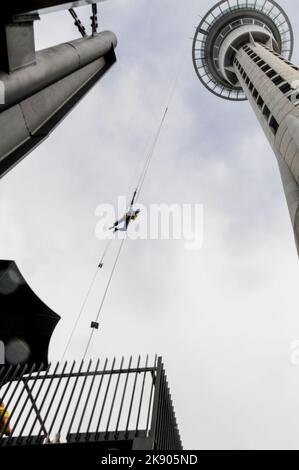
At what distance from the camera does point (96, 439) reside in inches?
259

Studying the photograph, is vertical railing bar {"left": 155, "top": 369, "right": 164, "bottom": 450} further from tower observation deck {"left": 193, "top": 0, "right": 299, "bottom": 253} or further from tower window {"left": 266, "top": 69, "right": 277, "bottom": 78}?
tower window {"left": 266, "top": 69, "right": 277, "bottom": 78}

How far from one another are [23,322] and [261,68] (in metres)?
33.4

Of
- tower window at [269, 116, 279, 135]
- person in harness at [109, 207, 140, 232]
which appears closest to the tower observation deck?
tower window at [269, 116, 279, 135]

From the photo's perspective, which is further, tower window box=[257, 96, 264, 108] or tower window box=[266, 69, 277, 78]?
tower window box=[257, 96, 264, 108]

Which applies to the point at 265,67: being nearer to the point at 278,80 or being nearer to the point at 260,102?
the point at 260,102

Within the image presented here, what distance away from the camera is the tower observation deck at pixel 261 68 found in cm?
2230

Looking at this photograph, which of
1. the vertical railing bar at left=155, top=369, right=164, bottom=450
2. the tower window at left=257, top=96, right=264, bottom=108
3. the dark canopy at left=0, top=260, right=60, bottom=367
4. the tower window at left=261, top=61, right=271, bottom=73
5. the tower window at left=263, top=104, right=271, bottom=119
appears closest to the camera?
the vertical railing bar at left=155, top=369, right=164, bottom=450

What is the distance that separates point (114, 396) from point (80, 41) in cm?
1016

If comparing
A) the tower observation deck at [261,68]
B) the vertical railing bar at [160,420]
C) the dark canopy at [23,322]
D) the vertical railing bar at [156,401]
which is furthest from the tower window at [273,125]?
the vertical railing bar at [160,420]

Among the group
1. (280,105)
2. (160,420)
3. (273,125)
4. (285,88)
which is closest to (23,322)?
(160,420)

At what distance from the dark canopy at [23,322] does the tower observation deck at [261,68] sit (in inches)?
560

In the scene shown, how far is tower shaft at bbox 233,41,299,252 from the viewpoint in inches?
830

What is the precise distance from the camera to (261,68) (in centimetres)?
3281

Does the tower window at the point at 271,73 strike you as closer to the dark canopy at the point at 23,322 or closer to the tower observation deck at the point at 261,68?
the tower observation deck at the point at 261,68
